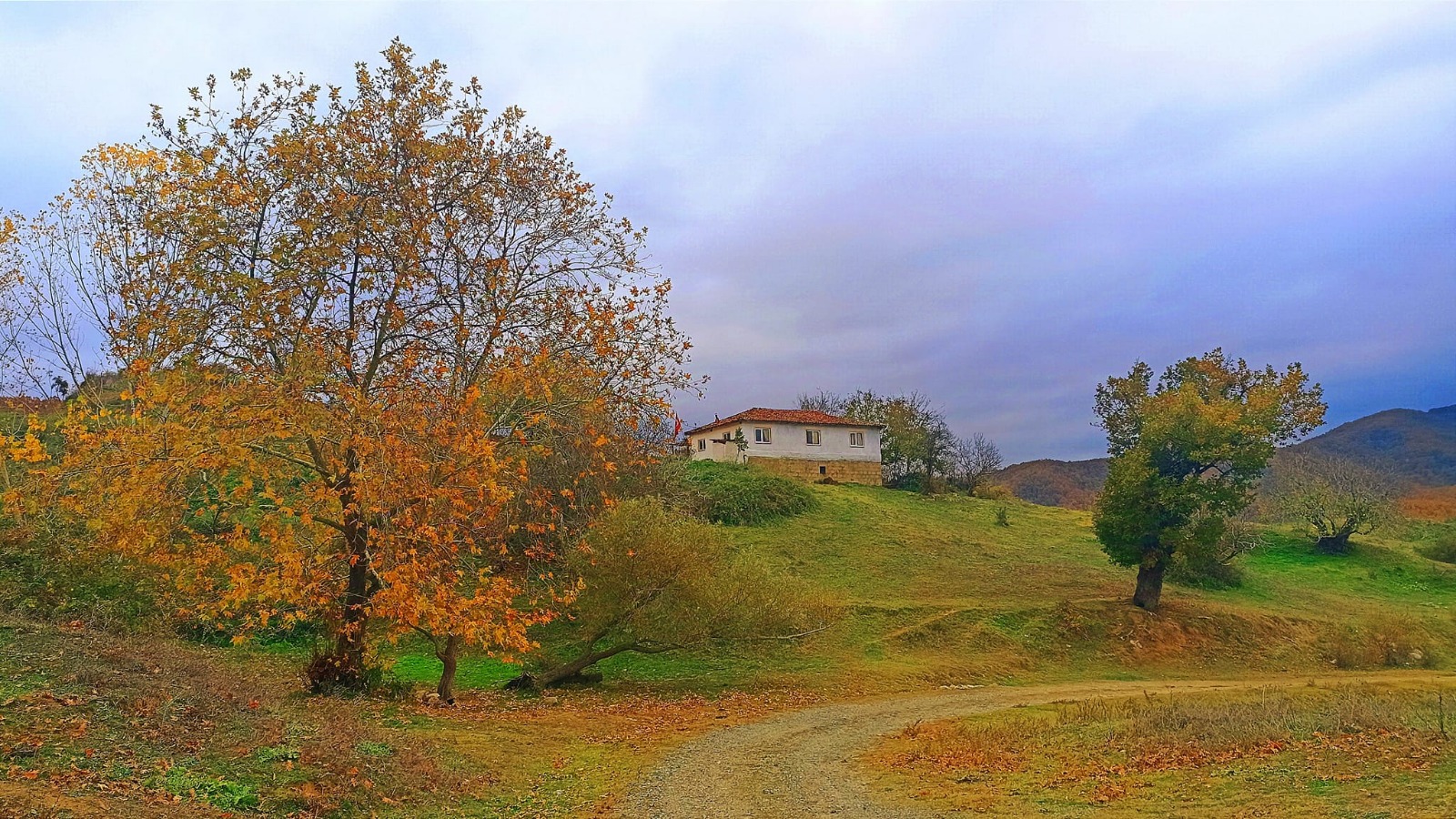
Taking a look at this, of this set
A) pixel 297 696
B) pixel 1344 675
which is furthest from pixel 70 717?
pixel 1344 675

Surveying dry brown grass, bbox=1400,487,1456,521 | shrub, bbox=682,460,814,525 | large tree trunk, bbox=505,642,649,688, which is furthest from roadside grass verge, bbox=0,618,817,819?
dry brown grass, bbox=1400,487,1456,521

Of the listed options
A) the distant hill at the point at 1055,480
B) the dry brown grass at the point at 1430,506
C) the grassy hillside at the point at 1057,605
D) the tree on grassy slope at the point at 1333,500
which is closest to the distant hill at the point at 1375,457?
the distant hill at the point at 1055,480

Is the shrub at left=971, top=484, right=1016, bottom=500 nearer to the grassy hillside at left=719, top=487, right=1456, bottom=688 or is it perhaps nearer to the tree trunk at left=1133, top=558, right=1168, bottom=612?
the grassy hillside at left=719, top=487, right=1456, bottom=688

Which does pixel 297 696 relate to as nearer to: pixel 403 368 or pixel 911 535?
pixel 403 368

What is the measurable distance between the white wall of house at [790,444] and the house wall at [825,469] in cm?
27

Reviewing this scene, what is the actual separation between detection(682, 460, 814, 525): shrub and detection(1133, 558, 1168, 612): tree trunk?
17.7 metres

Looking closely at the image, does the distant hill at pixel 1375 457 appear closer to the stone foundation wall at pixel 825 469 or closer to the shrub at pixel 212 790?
the stone foundation wall at pixel 825 469

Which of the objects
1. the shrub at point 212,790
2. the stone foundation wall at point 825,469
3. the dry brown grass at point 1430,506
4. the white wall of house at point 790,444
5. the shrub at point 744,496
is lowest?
the shrub at point 212,790

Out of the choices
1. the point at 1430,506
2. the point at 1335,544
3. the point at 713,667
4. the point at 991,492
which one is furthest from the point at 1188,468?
the point at 1430,506

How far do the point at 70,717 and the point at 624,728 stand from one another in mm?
9794

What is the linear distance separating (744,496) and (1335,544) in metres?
31.8

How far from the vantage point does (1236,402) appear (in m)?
31.2

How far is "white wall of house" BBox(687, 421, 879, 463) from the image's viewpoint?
58.2 meters

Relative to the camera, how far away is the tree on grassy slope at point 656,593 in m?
21.4
